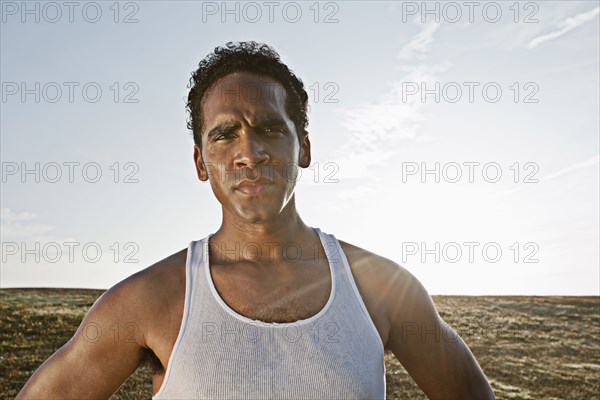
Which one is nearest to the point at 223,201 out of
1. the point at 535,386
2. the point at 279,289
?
the point at 279,289

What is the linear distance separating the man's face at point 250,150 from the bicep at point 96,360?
725 millimetres

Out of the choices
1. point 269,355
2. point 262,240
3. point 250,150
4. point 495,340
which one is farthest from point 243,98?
point 495,340

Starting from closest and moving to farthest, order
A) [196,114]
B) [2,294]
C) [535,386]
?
[196,114]
[535,386]
[2,294]

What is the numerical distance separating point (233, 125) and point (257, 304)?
84cm

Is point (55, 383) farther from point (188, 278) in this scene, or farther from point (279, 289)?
point (279, 289)

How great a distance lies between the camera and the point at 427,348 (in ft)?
10.1

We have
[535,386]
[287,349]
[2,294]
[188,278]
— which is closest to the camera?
[287,349]

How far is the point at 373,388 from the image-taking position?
2.65m

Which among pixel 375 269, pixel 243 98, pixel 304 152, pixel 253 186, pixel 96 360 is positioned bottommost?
pixel 96 360

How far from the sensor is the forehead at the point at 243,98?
2.88m

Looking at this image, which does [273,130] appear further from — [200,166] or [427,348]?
[427,348]

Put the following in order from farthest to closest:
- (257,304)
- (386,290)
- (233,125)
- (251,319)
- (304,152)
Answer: (304,152) < (386,290) < (233,125) < (257,304) < (251,319)

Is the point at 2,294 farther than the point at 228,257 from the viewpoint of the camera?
Yes

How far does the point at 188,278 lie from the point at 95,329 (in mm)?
458
